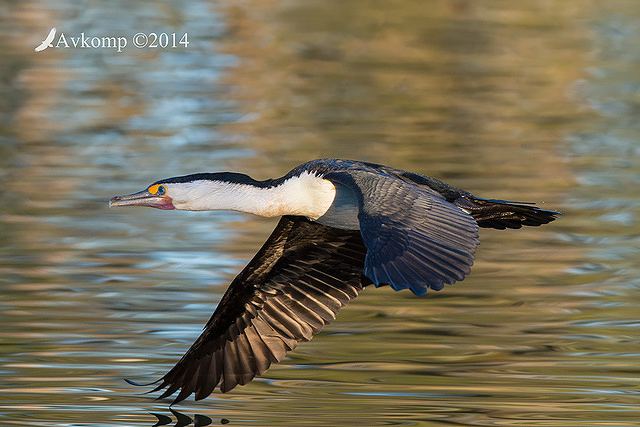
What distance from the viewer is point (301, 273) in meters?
8.77

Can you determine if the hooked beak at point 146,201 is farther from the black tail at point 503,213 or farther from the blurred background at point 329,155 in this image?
the black tail at point 503,213

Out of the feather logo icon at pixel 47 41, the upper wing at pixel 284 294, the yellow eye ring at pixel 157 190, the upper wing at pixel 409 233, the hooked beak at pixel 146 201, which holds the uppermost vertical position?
the feather logo icon at pixel 47 41

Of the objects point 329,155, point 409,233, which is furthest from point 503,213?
point 329,155

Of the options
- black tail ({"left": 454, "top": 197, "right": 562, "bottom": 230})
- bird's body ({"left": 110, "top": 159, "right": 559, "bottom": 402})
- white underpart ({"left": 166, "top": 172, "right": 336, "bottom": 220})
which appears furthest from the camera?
black tail ({"left": 454, "top": 197, "right": 562, "bottom": 230})

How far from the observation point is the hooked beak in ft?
28.0

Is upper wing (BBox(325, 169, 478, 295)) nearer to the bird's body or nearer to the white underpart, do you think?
the bird's body

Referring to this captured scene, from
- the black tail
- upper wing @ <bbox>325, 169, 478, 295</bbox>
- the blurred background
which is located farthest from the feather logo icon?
upper wing @ <bbox>325, 169, 478, 295</bbox>

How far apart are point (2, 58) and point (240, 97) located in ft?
19.0

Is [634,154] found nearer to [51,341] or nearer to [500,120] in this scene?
[500,120]

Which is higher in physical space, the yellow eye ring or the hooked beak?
the yellow eye ring

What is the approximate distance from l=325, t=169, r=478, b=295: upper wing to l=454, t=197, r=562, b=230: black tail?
530 mm

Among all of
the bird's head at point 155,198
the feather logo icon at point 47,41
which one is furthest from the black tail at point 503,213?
the feather logo icon at point 47,41

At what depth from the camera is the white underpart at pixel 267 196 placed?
8.18 m

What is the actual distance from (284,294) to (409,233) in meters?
1.84
